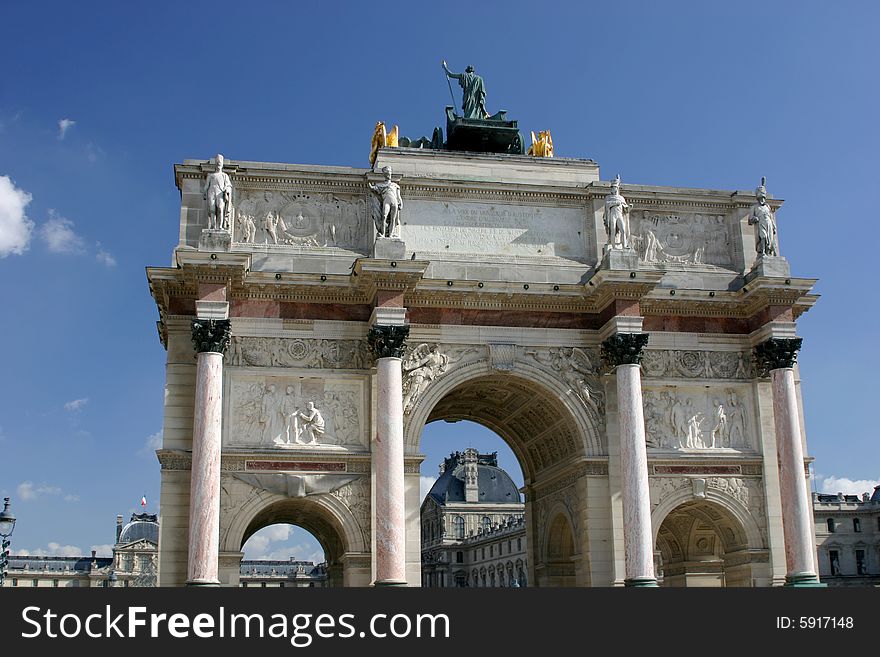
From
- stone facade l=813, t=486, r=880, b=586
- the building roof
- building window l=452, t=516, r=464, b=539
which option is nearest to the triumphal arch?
stone facade l=813, t=486, r=880, b=586

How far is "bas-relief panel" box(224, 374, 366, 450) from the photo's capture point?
27297 mm

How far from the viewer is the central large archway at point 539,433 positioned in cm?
2880

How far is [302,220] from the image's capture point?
29.4m

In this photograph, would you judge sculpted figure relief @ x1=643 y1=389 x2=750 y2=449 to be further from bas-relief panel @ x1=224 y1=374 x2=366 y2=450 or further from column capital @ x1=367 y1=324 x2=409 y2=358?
bas-relief panel @ x1=224 y1=374 x2=366 y2=450

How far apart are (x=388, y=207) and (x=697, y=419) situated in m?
10.4

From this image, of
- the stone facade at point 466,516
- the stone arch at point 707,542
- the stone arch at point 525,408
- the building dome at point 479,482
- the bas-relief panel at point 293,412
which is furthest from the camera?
the building dome at point 479,482

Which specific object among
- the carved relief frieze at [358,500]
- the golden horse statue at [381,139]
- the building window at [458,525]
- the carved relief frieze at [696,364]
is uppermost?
the golden horse statue at [381,139]

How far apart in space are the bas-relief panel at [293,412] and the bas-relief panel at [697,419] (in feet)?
26.7

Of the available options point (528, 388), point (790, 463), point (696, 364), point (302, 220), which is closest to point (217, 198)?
point (302, 220)

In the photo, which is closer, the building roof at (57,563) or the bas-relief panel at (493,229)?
the bas-relief panel at (493,229)

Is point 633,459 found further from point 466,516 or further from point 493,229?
point 466,516

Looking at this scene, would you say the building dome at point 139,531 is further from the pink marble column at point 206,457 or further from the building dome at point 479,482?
the pink marble column at point 206,457

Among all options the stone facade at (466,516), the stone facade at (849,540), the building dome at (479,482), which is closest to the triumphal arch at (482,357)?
the stone facade at (849,540)

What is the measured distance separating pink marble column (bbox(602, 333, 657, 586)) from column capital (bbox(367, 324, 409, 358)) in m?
5.75
